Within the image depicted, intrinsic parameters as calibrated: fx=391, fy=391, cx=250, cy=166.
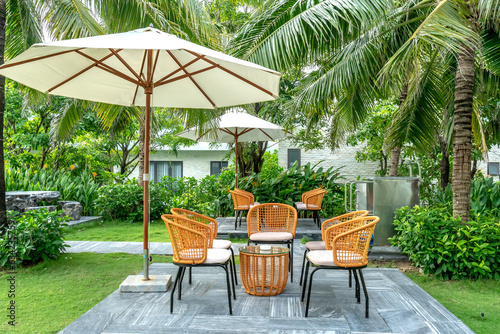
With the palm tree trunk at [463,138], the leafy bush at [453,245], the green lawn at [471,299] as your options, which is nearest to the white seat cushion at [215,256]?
the green lawn at [471,299]

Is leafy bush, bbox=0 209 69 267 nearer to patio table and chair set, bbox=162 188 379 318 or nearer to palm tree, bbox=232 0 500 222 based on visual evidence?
patio table and chair set, bbox=162 188 379 318

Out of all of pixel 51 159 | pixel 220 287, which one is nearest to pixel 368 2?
pixel 220 287

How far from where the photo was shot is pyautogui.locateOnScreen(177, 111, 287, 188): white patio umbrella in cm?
839

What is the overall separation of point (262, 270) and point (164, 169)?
20.0 metres

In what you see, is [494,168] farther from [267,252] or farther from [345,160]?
[267,252]

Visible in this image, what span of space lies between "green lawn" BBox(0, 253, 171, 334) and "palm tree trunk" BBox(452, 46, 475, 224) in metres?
4.51

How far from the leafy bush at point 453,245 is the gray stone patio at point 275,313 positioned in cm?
106

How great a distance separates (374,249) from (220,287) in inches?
142

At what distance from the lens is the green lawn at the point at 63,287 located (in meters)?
3.78

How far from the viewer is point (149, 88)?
14.5 feet

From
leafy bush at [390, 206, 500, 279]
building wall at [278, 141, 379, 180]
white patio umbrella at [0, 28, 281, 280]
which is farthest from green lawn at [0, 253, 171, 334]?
building wall at [278, 141, 379, 180]

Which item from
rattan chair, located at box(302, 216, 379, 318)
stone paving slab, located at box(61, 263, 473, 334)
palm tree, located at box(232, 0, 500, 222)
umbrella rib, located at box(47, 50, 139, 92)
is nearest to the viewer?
stone paving slab, located at box(61, 263, 473, 334)

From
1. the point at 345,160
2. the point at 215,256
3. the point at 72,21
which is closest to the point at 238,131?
the point at 72,21

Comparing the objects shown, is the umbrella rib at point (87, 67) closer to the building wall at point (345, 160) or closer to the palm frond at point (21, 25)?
the palm frond at point (21, 25)
